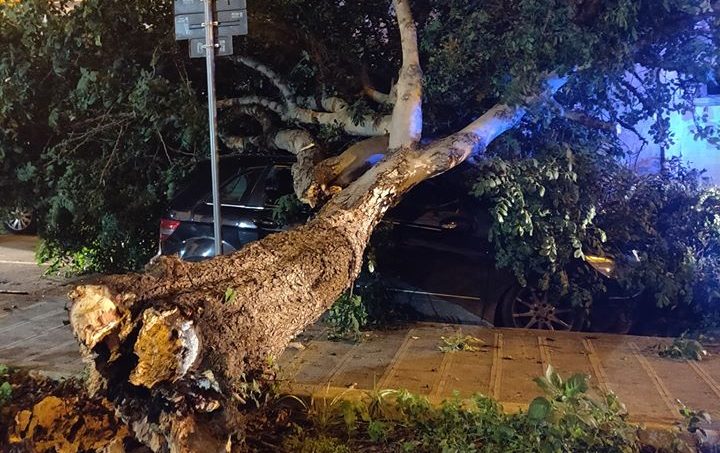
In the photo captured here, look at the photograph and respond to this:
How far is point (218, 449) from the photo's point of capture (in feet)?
10.1

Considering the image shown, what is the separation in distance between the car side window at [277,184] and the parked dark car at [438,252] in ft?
0.03

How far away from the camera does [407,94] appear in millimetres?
5582

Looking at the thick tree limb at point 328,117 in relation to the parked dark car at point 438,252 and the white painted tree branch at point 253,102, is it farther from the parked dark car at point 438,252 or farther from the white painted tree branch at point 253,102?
the parked dark car at point 438,252

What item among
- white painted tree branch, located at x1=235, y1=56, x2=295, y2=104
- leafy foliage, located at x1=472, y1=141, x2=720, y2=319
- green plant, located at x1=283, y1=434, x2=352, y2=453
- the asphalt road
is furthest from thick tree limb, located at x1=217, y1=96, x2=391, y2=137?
green plant, located at x1=283, y1=434, x2=352, y2=453

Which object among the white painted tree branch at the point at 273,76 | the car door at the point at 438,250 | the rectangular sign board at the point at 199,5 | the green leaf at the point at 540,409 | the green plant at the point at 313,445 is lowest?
the green plant at the point at 313,445

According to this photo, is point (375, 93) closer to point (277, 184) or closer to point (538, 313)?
point (277, 184)

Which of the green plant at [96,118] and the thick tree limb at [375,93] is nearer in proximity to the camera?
the thick tree limb at [375,93]

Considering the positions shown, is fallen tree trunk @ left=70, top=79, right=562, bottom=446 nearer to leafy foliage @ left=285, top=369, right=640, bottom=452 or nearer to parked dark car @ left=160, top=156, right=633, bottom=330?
leafy foliage @ left=285, top=369, right=640, bottom=452

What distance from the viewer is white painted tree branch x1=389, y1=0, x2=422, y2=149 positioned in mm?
5461

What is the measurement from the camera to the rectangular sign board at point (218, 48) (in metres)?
5.05

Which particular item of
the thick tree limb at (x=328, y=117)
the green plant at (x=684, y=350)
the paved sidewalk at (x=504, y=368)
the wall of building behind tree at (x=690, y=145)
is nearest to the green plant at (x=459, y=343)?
the paved sidewalk at (x=504, y=368)

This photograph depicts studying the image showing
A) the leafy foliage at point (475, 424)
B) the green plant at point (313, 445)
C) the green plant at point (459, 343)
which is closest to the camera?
the leafy foliage at point (475, 424)

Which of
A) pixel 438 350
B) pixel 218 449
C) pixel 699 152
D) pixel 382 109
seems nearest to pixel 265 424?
pixel 218 449

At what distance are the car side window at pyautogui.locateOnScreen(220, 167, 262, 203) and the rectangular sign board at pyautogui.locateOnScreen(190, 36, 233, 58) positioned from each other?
1742 mm
